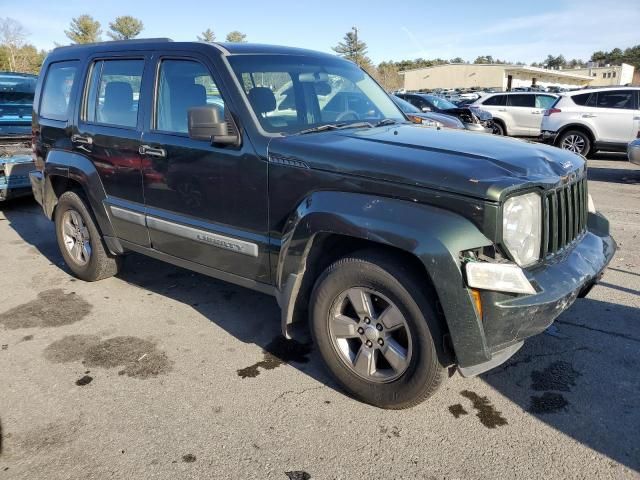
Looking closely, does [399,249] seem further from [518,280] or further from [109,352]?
[109,352]

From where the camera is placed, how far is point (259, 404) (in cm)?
304

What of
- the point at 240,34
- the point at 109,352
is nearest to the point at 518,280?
the point at 109,352

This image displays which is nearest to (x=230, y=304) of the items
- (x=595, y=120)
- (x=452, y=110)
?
(x=595, y=120)

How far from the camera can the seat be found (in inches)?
160

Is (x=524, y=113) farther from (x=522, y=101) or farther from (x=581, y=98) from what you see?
(x=581, y=98)

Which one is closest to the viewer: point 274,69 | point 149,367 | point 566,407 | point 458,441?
Answer: point 458,441

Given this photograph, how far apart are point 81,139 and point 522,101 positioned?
14.6 metres

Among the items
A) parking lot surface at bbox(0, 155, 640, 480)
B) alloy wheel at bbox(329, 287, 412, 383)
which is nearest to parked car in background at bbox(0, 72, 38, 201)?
parking lot surface at bbox(0, 155, 640, 480)

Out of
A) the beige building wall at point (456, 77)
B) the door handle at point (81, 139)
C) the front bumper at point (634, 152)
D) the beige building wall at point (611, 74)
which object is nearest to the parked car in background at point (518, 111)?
the front bumper at point (634, 152)

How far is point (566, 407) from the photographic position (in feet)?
9.68

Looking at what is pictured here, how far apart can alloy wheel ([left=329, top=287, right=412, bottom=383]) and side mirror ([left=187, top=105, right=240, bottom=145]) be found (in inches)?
48.4

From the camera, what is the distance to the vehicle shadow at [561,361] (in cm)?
281

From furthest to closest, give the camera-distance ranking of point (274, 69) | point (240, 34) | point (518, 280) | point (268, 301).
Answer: point (240, 34)
point (268, 301)
point (274, 69)
point (518, 280)

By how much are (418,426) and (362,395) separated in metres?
0.35
